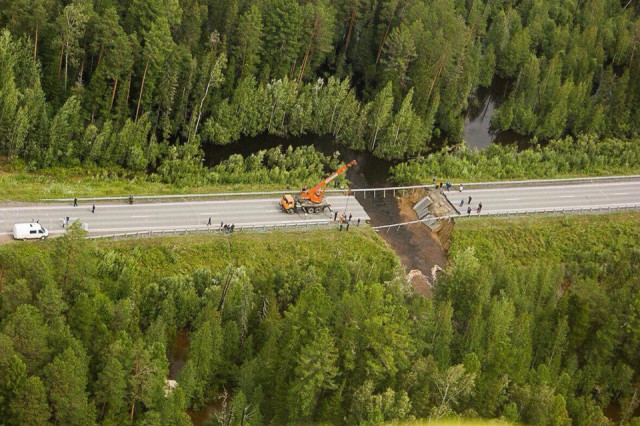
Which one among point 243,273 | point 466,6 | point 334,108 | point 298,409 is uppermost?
point 466,6

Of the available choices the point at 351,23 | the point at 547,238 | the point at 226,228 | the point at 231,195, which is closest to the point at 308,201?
the point at 231,195

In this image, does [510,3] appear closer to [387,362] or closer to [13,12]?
[13,12]

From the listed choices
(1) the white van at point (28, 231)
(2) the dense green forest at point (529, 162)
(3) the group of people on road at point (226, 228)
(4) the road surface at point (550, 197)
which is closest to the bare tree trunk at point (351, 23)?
(2) the dense green forest at point (529, 162)

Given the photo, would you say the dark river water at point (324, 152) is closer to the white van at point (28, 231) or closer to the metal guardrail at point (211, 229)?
the metal guardrail at point (211, 229)

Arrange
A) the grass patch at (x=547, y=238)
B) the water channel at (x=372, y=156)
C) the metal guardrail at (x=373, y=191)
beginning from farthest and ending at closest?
the grass patch at (x=547, y=238) → the metal guardrail at (x=373, y=191) → the water channel at (x=372, y=156)

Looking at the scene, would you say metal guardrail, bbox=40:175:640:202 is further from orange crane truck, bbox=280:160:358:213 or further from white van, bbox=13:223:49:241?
white van, bbox=13:223:49:241

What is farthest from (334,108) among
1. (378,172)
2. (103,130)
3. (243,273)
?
(243,273)

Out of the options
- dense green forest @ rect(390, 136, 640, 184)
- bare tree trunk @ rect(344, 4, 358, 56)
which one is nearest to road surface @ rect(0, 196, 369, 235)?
dense green forest @ rect(390, 136, 640, 184)

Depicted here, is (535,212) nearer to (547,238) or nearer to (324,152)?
(547,238)
